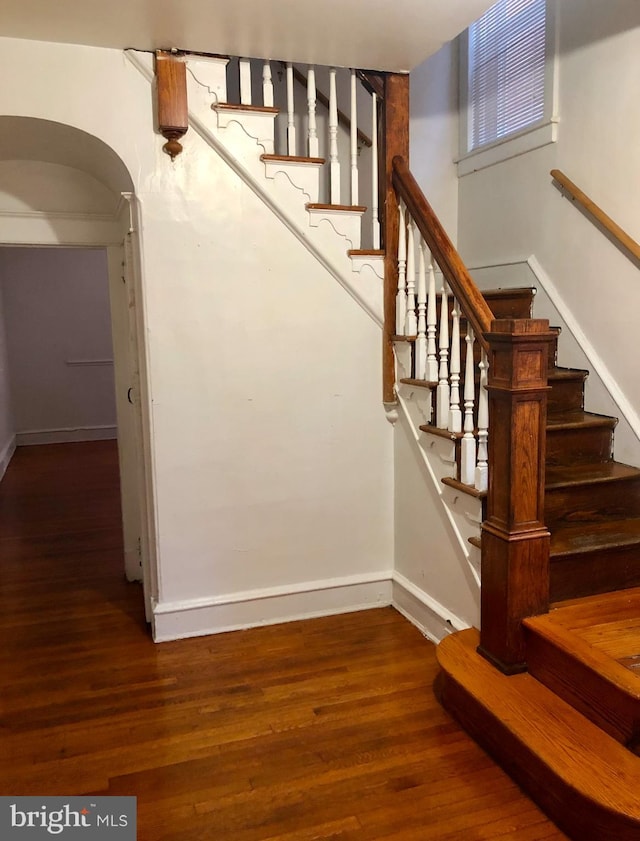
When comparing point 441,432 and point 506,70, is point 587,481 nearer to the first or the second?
point 441,432

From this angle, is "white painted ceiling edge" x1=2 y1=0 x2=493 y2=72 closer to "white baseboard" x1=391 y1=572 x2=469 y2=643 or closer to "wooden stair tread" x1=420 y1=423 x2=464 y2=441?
"wooden stair tread" x1=420 y1=423 x2=464 y2=441

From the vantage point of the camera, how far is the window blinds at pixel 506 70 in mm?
3561

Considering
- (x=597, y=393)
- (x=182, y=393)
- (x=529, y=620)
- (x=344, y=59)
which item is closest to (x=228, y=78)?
(x=344, y=59)

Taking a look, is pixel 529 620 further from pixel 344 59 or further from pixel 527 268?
pixel 344 59

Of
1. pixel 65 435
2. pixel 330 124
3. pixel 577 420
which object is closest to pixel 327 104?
pixel 330 124

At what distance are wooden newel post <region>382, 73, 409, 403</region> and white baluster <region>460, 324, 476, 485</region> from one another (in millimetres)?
661

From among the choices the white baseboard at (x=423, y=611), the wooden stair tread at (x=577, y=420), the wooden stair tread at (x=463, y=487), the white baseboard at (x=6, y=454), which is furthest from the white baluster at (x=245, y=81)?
the white baseboard at (x=6, y=454)

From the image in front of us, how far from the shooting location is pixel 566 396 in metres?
3.29

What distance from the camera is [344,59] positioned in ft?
9.66

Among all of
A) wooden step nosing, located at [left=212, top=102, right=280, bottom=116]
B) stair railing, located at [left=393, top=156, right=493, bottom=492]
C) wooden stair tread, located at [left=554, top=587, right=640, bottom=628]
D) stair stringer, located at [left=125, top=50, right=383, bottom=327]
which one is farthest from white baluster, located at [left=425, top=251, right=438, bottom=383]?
wooden stair tread, located at [left=554, top=587, right=640, bottom=628]

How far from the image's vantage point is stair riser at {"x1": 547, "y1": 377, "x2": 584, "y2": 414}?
129 inches

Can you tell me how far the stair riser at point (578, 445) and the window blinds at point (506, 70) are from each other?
1.69 metres

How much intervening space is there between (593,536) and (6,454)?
235 inches

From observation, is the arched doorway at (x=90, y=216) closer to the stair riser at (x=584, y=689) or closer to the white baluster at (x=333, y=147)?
the white baluster at (x=333, y=147)
